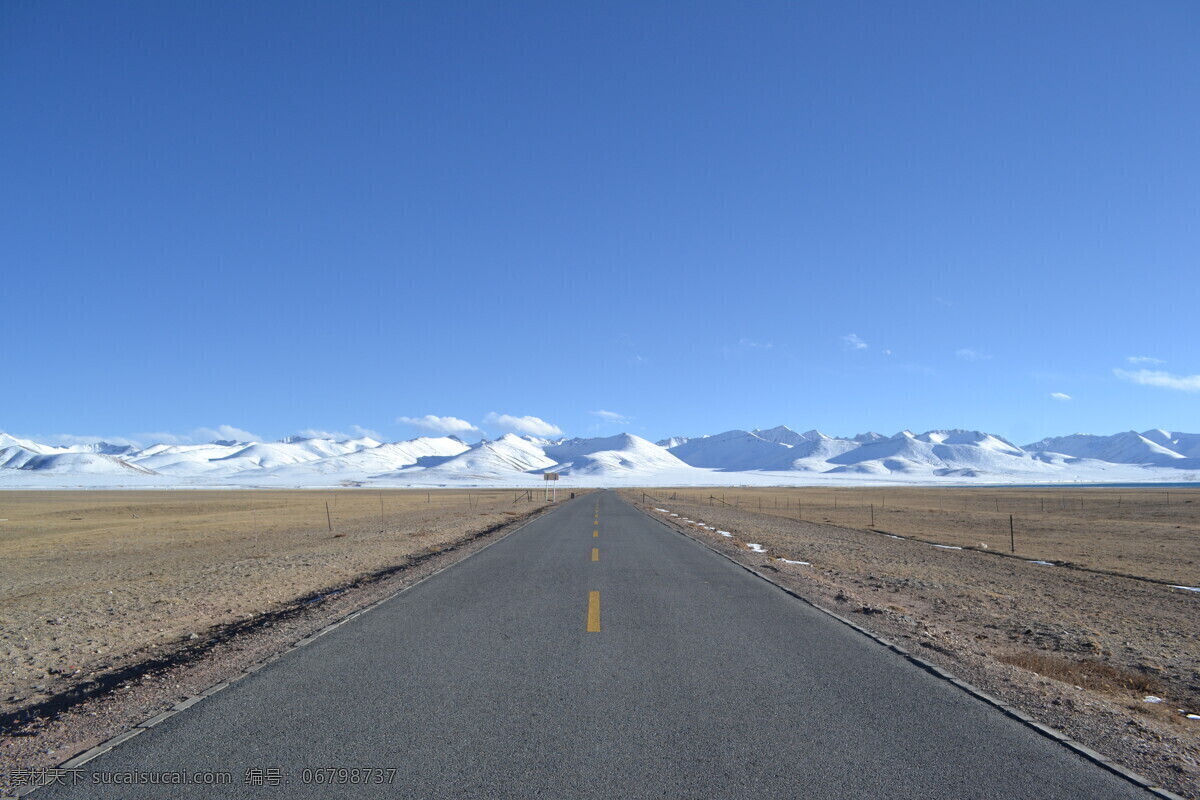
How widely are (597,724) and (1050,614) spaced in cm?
1196

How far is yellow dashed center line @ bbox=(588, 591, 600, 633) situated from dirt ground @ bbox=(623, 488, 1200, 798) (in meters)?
4.20

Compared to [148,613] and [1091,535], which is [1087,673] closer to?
[148,613]

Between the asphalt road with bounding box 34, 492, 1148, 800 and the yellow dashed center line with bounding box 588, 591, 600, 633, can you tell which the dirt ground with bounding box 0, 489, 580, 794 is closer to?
the asphalt road with bounding box 34, 492, 1148, 800

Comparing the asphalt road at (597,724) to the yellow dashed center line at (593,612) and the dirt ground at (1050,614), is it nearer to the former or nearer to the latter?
the yellow dashed center line at (593,612)

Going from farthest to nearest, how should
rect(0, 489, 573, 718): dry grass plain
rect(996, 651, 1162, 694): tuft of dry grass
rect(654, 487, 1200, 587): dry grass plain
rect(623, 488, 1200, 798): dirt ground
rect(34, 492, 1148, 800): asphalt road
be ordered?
1. rect(654, 487, 1200, 587): dry grass plain
2. rect(0, 489, 573, 718): dry grass plain
3. rect(996, 651, 1162, 694): tuft of dry grass
4. rect(623, 488, 1200, 798): dirt ground
5. rect(34, 492, 1148, 800): asphalt road

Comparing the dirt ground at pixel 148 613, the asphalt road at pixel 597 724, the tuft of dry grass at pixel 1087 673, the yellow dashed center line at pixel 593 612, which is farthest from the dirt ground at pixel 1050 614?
the dirt ground at pixel 148 613

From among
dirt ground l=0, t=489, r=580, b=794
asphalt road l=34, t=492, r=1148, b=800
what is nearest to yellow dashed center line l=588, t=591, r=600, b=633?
asphalt road l=34, t=492, r=1148, b=800

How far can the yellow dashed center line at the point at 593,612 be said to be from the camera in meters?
9.32

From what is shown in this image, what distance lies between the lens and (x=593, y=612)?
1042 centimetres

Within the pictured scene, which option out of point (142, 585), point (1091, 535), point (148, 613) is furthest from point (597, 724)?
point (1091, 535)

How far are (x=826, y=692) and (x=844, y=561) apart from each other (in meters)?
15.5

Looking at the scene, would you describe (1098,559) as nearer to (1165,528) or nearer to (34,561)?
(1165,528)

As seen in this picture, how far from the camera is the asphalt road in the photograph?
455cm

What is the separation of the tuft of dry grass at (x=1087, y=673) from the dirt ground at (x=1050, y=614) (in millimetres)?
31
